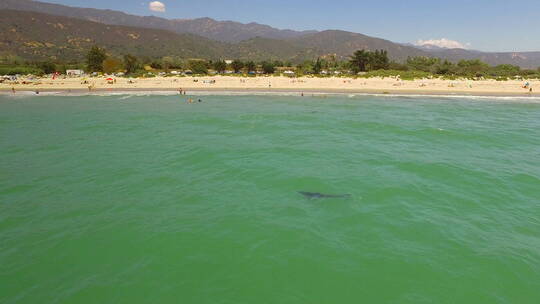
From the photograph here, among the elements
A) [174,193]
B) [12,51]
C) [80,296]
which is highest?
[12,51]

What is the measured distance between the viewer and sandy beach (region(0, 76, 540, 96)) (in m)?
48.0

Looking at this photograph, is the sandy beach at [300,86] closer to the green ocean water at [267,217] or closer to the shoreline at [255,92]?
the shoreline at [255,92]

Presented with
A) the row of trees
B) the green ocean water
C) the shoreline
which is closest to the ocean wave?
the shoreline

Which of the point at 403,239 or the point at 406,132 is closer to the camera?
the point at 403,239

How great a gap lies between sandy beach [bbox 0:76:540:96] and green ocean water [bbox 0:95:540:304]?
89.5 ft

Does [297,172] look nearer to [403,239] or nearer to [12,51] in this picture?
[403,239]

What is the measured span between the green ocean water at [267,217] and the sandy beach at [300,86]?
27267mm

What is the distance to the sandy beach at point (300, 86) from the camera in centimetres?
4800

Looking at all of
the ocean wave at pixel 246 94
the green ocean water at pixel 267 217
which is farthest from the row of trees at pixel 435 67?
the green ocean water at pixel 267 217

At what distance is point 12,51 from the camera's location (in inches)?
4865

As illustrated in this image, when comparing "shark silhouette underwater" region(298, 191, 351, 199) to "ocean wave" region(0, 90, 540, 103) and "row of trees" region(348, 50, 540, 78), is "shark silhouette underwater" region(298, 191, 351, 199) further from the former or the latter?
"row of trees" region(348, 50, 540, 78)

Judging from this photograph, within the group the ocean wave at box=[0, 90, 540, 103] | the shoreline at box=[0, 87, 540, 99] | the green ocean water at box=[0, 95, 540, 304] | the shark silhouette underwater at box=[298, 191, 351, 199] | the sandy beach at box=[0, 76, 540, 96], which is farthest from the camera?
the sandy beach at box=[0, 76, 540, 96]

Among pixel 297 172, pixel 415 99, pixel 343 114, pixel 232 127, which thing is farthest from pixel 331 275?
pixel 415 99

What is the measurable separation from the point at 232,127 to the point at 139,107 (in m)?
15.5
